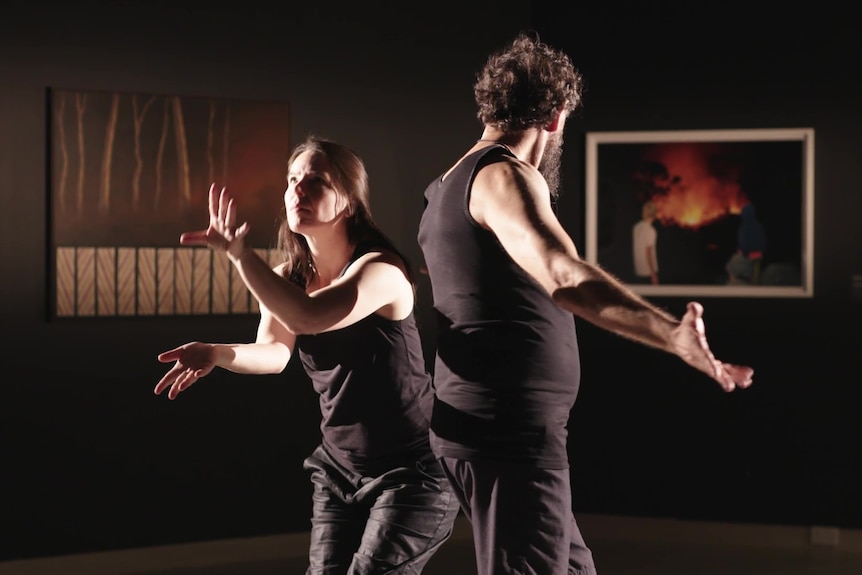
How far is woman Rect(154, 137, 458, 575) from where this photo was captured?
2584mm

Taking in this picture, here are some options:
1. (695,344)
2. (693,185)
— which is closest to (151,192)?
(693,185)

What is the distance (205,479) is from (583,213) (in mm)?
2264

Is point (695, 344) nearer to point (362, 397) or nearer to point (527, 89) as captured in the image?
point (527, 89)

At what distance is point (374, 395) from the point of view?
2664 millimetres

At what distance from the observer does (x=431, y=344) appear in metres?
5.89

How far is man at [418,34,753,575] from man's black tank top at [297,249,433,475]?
0.47 meters

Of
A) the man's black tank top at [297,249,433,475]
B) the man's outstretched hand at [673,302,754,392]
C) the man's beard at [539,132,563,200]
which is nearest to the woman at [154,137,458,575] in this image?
the man's black tank top at [297,249,433,475]

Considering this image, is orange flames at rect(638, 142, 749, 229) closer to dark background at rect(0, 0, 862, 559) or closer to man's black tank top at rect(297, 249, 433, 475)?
dark background at rect(0, 0, 862, 559)

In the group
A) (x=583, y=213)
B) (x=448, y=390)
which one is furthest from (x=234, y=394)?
(x=448, y=390)

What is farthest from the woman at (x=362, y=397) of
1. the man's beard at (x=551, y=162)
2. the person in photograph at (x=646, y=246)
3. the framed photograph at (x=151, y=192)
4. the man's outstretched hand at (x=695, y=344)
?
the person in photograph at (x=646, y=246)

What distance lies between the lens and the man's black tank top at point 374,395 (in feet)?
8.71

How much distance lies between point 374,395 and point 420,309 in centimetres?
319

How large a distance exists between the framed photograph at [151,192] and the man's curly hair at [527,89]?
3260 mm

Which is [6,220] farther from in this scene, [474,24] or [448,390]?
[448,390]
